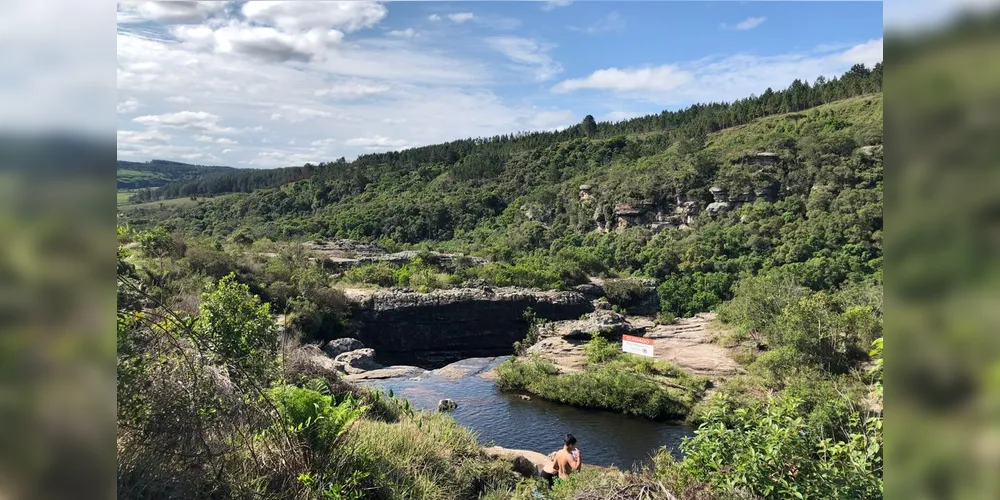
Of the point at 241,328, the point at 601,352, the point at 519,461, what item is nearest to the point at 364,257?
the point at 601,352

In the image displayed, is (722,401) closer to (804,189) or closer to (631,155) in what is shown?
(804,189)

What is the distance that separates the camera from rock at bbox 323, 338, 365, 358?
71.9ft

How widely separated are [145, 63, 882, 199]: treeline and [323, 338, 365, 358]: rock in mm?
45182

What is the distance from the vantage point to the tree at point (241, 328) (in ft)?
22.5

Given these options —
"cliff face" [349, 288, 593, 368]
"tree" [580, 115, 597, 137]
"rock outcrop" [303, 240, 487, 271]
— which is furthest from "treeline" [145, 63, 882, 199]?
"cliff face" [349, 288, 593, 368]

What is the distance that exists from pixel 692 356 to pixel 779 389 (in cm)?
548

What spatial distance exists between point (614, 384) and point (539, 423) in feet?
8.65

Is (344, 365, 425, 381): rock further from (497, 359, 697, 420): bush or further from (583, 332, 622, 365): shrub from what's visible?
(583, 332, 622, 365): shrub

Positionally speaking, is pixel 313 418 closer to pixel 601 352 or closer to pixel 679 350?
pixel 601 352

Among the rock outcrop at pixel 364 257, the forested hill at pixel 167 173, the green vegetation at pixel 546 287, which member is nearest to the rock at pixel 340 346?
the green vegetation at pixel 546 287

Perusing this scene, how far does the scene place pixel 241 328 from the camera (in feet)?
24.0
